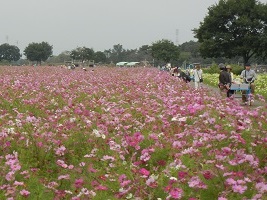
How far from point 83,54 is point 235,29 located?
192ft

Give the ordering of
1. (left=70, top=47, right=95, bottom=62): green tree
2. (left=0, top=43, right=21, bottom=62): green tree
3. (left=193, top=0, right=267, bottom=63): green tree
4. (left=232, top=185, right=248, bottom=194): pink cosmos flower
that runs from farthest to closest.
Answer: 1. (left=0, top=43, right=21, bottom=62): green tree
2. (left=70, top=47, right=95, bottom=62): green tree
3. (left=193, top=0, right=267, bottom=63): green tree
4. (left=232, top=185, right=248, bottom=194): pink cosmos flower

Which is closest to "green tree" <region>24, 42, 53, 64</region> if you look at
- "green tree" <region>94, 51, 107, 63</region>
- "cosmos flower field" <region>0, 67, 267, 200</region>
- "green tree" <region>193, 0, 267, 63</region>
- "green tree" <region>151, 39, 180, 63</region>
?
"green tree" <region>94, 51, 107, 63</region>

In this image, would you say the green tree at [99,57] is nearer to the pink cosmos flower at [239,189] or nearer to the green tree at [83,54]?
the green tree at [83,54]

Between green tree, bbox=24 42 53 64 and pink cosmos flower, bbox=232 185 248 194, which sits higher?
green tree, bbox=24 42 53 64

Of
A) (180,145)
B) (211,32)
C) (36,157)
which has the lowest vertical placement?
(36,157)

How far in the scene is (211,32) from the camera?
5028cm

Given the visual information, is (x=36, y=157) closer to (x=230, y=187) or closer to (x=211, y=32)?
(x=230, y=187)

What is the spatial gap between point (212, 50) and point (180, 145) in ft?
148

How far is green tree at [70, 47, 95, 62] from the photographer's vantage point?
101938mm

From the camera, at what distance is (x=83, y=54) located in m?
102

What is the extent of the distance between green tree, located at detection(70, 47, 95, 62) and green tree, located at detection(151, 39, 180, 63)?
24289 mm

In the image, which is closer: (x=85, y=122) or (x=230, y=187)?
(x=230, y=187)

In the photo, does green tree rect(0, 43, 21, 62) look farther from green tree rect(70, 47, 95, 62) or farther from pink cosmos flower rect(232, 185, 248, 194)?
pink cosmos flower rect(232, 185, 248, 194)

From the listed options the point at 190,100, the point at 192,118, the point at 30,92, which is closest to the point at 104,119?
the point at 192,118
